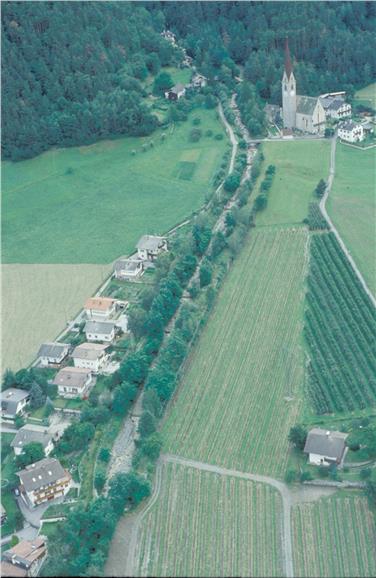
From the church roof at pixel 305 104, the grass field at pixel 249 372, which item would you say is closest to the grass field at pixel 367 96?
the church roof at pixel 305 104

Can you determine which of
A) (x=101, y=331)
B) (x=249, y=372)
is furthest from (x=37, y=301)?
(x=249, y=372)

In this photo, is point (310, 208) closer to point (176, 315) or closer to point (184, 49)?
point (176, 315)

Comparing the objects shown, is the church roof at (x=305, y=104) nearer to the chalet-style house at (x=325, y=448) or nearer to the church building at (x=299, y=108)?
the church building at (x=299, y=108)

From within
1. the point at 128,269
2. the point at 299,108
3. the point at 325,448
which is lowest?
the point at 128,269

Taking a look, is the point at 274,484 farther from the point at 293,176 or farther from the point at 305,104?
the point at 305,104

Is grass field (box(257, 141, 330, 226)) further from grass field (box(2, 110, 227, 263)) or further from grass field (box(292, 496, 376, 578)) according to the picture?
grass field (box(292, 496, 376, 578))
